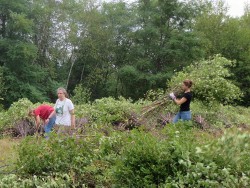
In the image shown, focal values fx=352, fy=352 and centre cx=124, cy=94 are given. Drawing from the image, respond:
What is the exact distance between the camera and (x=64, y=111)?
7285 millimetres

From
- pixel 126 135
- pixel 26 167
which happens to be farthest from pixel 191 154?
pixel 26 167

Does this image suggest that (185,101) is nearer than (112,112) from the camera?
Yes

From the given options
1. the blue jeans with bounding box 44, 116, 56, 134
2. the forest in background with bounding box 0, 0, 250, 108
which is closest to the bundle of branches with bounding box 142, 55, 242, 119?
the blue jeans with bounding box 44, 116, 56, 134

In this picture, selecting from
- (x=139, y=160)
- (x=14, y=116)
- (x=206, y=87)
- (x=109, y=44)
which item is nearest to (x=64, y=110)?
(x=14, y=116)

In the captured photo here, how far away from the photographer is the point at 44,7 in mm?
31969

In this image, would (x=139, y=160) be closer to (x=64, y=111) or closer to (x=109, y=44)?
(x=64, y=111)

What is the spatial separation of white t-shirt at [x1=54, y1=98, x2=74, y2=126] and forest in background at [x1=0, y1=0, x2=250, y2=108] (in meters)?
19.2

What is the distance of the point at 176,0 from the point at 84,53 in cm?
1071

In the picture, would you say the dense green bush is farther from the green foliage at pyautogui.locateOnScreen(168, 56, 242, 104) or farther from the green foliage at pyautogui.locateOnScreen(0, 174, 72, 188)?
the green foliage at pyautogui.locateOnScreen(168, 56, 242, 104)

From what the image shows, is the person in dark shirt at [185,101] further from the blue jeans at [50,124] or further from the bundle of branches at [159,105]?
the blue jeans at [50,124]

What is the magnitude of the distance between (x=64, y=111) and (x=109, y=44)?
91.2 feet

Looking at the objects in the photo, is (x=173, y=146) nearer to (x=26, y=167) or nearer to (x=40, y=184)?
(x=40, y=184)

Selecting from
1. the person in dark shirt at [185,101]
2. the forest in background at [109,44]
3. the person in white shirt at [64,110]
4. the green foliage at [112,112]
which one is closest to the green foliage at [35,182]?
the person in white shirt at [64,110]

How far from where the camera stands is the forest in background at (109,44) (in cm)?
2891
